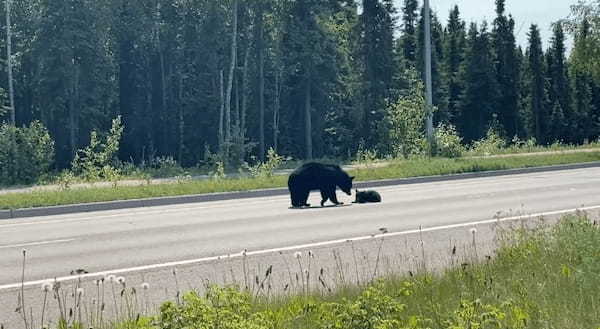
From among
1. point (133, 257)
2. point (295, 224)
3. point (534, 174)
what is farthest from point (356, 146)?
point (133, 257)

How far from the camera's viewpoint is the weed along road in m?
10.5

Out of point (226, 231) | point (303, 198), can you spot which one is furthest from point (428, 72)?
point (226, 231)

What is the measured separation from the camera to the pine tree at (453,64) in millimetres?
85000

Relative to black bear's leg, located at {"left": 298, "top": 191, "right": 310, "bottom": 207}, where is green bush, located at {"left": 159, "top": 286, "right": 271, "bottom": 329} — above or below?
above

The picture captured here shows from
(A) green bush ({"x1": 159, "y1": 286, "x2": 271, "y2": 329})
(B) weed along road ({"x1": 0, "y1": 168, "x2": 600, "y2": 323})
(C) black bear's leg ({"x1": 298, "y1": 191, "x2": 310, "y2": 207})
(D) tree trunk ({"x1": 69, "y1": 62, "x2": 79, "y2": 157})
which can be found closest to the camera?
(A) green bush ({"x1": 159, "y1": 286, "x2": 271, "y2": 329})

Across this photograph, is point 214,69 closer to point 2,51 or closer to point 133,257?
point 2,51

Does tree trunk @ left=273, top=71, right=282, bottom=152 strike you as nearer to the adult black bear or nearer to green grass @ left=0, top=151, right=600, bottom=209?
green grass @ left=0, top=151, right=600, bottom=209

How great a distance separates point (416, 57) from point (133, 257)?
71.9 m

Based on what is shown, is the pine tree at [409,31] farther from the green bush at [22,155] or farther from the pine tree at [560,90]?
the green bush at [22,155]

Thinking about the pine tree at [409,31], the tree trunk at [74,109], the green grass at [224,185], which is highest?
the pine tree at [409,31]

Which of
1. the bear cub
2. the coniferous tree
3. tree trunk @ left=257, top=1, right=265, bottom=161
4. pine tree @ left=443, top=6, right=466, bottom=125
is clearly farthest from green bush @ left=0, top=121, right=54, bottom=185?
pine tree @ left=443, top=6, right=466, bottom=125

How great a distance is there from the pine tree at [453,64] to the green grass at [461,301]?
74.1 m

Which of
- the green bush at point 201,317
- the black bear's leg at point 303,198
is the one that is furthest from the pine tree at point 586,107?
the green bush at point 201,317

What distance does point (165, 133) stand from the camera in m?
58.9
